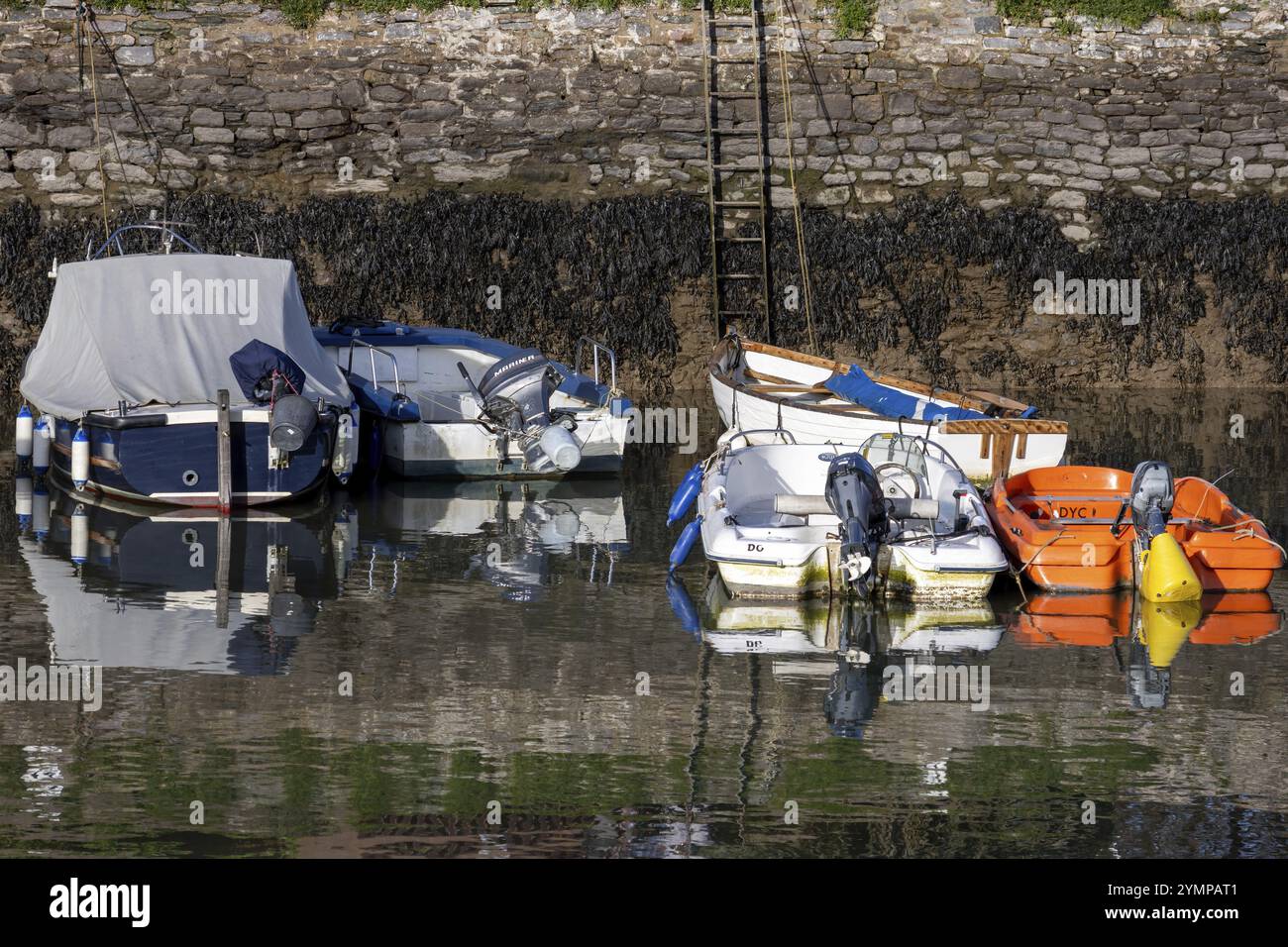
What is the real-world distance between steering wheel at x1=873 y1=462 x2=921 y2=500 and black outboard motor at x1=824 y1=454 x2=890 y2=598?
98 centimetres

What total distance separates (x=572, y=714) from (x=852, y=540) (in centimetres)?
243

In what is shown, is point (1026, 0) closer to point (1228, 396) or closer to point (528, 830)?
point (1228, 396)

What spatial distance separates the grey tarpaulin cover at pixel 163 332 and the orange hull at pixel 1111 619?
578 centimetres

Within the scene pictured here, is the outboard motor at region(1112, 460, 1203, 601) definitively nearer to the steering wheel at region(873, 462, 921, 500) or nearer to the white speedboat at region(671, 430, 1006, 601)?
the white speedboat at region(671, 430, 1006, 601)

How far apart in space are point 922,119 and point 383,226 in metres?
6.19

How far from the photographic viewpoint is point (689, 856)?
254 inches

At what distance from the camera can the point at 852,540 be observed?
32.4 ft

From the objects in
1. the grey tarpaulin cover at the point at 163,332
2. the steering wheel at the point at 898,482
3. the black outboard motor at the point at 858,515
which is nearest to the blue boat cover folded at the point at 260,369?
the grey tarpaulin cover at the point at 163,332

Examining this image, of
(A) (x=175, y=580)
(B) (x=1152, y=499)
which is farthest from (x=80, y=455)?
(B) (x=1152, y=499)

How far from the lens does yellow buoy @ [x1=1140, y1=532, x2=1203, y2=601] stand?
10.1 metres

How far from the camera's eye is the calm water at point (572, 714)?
6.72 metres

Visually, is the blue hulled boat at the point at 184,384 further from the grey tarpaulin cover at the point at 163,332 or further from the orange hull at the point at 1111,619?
the orange hull at the point at 1111,619

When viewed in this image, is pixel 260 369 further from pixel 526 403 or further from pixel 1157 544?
pixel 1157 544
